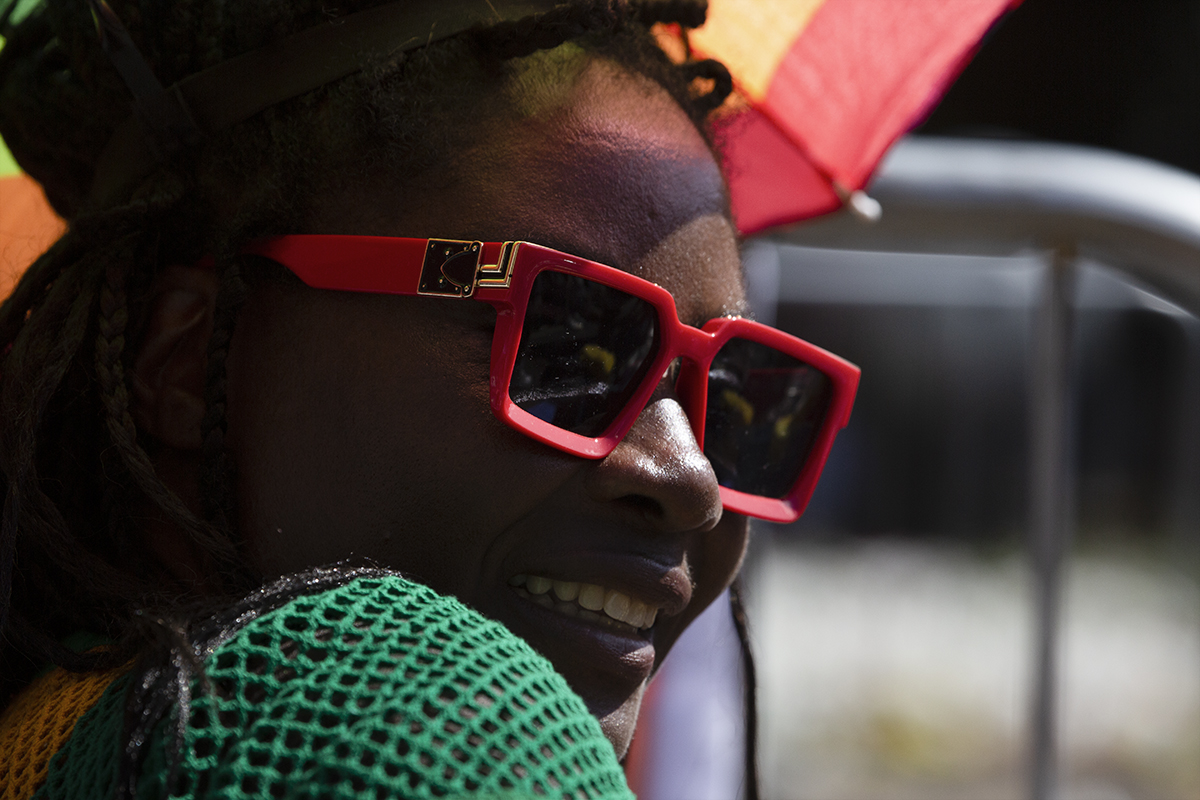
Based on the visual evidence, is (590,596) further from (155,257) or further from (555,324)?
(155,257)

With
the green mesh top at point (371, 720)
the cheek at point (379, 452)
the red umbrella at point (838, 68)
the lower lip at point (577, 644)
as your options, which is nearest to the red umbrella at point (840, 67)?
the red umbrella at point (838, 68)

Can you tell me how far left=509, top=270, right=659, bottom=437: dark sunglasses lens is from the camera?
1344mm

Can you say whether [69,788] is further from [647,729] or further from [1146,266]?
[1146,266]

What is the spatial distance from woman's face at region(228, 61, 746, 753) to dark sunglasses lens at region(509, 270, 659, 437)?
50 millimetres

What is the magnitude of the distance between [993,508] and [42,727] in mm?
8559

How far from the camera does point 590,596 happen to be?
4.56ft

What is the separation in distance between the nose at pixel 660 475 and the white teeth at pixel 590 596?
12 centimetres

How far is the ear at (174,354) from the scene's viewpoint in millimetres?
1457

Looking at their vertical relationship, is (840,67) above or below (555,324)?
below

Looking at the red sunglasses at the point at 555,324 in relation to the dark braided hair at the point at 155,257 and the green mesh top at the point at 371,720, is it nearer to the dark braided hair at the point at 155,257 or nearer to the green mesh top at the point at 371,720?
the dark braided hair at the point at 155,257

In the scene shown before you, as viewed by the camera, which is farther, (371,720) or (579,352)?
(579,352)

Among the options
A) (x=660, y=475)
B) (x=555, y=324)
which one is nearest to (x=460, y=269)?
(x=555, y=324)

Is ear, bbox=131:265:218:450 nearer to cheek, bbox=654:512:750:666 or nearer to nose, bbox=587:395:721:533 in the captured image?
nose, bbox=587:395:721:533

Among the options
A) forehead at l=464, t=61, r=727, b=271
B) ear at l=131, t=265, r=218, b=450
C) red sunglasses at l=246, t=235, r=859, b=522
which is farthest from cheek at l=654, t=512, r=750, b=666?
ear at l=131, t=265, r=218, b=450
